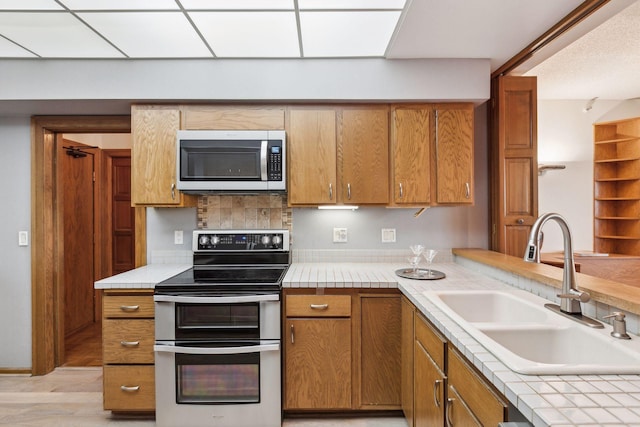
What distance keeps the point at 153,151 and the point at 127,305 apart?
1.03 metres

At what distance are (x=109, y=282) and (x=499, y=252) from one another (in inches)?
104

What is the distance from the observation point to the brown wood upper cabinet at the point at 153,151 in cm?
242

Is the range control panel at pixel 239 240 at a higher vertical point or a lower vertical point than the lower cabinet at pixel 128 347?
higher

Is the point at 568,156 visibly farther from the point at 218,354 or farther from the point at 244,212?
the point at 218,354

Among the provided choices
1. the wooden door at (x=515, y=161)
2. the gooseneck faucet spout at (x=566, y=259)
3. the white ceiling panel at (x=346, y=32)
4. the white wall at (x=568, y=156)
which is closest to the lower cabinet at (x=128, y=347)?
the white ceiling panel at (x=346, y=32)

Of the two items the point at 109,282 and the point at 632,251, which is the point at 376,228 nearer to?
the point at 109,282

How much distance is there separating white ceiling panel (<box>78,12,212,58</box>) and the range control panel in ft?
4.03

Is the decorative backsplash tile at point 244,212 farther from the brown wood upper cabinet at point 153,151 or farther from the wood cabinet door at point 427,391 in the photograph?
the wood cabinet door at point 427,391

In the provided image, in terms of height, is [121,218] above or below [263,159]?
below

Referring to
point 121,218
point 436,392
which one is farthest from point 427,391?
point 121,218

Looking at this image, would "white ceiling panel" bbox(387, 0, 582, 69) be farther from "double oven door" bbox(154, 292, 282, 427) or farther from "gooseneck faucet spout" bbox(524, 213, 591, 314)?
"double oven door" bbox(154, 292, 282, 427)

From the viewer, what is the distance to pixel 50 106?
2.55 m

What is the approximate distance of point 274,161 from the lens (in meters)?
2.36

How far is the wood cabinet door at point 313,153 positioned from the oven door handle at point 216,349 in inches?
38.5
